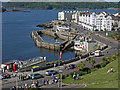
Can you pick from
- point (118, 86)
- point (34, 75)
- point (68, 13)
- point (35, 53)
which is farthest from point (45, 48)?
point (68, 13)

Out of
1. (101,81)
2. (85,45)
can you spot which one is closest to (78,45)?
(85,45)

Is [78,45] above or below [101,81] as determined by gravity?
below

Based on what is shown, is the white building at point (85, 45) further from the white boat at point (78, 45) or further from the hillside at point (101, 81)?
the hillside at point (101, 81)

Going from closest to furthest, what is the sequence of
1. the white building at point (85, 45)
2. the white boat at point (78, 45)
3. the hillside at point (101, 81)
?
→ 1. the hillside at point (101, 81)
2. the white building at point (85, 45)
3. the white boat at point (78, 45)

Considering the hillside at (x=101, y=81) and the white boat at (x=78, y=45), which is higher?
the hillside at (x=101, y=81)

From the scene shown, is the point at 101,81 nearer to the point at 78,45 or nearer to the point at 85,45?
the point at 85,45

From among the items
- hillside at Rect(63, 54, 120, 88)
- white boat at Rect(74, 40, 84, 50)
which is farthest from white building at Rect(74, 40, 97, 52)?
hillside at Rect(63, 54, 120, 88)

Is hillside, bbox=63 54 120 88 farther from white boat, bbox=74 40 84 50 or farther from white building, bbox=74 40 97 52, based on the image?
white boat, bbox=74 40 84 50

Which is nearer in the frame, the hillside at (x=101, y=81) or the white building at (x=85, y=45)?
the hillside at (x=101, y=81)

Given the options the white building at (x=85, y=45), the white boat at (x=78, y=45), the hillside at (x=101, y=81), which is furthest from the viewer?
the white boat at (x=78, y=45)

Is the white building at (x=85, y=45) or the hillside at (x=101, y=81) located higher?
the hillside at (x=101, y=81)

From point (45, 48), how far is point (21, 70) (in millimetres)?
38010

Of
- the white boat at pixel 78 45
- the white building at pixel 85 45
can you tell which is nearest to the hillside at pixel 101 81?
the white building at pixel 85 45

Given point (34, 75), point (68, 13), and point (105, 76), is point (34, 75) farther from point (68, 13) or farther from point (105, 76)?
point (68, 13)
